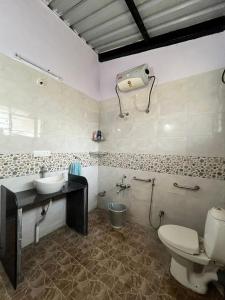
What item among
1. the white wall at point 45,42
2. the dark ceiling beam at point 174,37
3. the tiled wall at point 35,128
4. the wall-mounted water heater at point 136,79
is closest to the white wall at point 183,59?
the dark ceiling beam at point 174,37

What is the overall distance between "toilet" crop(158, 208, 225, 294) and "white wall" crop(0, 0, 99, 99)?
2.29m

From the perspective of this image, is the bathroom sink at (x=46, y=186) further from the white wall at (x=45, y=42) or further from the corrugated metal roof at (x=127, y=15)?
the corrugated metal roof at (x=127, y=15)

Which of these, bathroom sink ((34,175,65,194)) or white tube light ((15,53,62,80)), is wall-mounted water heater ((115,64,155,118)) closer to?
white tube light ((15,53,62,80))

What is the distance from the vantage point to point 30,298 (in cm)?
110

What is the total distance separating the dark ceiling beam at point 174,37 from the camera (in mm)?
1674

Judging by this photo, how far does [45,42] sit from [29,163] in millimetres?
1466

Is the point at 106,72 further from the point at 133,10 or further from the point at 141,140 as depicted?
the point at 141,140

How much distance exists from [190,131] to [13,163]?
2062mm

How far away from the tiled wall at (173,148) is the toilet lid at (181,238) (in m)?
0.46

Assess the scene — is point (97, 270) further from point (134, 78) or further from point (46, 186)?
point (134, 78)

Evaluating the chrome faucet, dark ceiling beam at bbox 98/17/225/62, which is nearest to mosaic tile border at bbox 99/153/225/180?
the chrome faucet

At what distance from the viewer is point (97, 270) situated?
54.6 inches

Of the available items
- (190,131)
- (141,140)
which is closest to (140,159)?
(141,140)

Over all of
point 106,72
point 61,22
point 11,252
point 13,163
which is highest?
point 61,22
